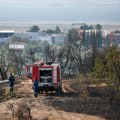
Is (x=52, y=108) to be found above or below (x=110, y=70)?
below

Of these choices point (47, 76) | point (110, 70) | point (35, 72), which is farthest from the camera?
point (47, 76)

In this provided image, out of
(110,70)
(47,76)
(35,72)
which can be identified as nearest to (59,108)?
(110,70)

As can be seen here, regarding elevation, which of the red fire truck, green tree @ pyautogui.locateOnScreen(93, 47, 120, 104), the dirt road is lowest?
the dirt road

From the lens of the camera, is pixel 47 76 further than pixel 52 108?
Yes

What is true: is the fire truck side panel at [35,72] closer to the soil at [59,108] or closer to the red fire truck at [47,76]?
the red fire truck at [47,76]

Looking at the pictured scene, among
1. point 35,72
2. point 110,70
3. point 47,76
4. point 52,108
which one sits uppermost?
point 110,70

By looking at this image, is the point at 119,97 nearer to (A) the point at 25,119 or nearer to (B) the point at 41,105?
(B) the point at 41,105

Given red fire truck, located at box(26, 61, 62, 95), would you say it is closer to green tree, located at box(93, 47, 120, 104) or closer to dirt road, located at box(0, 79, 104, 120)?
dirt road, located at box(0, 79, 104, 120)

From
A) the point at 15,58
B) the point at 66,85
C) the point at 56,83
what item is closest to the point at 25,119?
the point at 56,83

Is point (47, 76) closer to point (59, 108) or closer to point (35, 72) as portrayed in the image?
point (35, 72)

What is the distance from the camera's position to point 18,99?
82.6 feet

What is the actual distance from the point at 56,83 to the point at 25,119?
8865 millimetres

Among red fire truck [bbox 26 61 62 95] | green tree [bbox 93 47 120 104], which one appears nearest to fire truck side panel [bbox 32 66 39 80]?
red fire truck [bbox 26 61 62 95]

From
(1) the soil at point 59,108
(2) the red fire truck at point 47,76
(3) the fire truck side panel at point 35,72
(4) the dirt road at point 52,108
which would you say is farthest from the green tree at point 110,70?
(3) the fire truck side panel at point 35,72
